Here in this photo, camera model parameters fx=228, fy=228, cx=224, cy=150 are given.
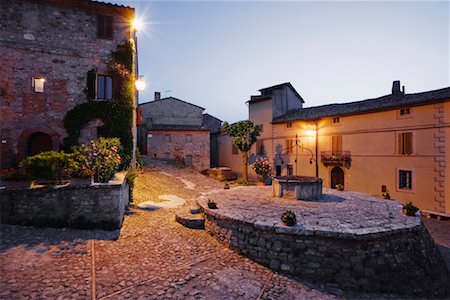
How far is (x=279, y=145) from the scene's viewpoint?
25984 millimetres

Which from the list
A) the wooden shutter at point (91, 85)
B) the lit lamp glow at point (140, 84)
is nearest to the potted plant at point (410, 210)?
the lit lamp glow at point (140, 84)

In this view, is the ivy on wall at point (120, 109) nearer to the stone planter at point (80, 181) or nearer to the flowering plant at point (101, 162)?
the flowering plant at point (101, 162)

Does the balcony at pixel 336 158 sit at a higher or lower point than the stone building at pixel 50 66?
lower

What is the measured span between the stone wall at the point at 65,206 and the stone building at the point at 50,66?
606cm

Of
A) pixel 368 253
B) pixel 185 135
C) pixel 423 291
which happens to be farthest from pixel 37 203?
pixel 185 135

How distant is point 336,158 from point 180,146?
1697 cm

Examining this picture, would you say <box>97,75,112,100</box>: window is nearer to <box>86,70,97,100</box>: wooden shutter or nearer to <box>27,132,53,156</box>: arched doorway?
<box>86,70,97,100</box>: wooden shutter

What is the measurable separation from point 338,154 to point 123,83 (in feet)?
61.2

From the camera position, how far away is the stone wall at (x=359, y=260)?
6.47 metres

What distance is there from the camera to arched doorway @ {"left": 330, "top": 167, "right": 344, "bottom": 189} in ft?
69.0

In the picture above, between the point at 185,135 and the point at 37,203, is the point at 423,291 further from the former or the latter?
the point at 185,135

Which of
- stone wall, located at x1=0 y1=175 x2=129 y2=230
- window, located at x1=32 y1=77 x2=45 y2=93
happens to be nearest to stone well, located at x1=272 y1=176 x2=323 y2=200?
stone wall, located at x1=0 y1=175 x2=129 y2=230

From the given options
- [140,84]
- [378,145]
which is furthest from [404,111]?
[140,84]

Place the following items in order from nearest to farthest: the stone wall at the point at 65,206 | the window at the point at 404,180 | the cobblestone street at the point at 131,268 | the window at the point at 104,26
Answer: the cobblestone street at the point at 131,268 < the stone wall at the point at 65,206 < the window at the point at 104,26 < the window at the point at 404,180
